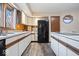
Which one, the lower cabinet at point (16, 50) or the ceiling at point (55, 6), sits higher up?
the ceiling at point (55, 6)

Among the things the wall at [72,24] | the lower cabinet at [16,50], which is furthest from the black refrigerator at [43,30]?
the lower cabinet at [16,50]

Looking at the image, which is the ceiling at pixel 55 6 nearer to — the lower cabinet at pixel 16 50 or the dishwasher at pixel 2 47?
the lower cabinet at pixel 16 50

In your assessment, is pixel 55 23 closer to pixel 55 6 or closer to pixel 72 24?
pixel 72 24

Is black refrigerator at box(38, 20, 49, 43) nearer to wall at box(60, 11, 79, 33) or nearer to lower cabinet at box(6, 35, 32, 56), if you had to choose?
wall at box(60, 11, 79, 33)

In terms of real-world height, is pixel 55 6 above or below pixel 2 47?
above

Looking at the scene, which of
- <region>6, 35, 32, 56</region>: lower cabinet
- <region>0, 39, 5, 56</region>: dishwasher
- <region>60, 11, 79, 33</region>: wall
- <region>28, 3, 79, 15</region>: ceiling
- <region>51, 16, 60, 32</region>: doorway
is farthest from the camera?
<region>51, 16, 60, 32</region>: doorway

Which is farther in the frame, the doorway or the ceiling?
the doorway

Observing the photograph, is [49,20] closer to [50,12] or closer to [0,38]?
[50,12]

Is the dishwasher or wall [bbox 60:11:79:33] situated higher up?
wall [bbox 60:11:79:33]

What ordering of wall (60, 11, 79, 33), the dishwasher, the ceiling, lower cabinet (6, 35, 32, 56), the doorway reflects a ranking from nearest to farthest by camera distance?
the dishwasher → lower cabinet (6, 35, 32, 56) → the ceiling → wall (60, 11, 79, 33) → the doorway

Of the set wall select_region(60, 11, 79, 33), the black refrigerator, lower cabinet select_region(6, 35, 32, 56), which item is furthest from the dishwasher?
the black refrigerator

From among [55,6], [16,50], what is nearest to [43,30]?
[55,6]

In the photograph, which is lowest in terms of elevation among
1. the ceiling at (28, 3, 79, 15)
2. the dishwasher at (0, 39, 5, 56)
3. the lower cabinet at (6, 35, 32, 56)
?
the lower cabinet at (6, 35, 32, 56)

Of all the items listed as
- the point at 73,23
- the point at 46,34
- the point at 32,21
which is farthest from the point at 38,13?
the point at 73,23
